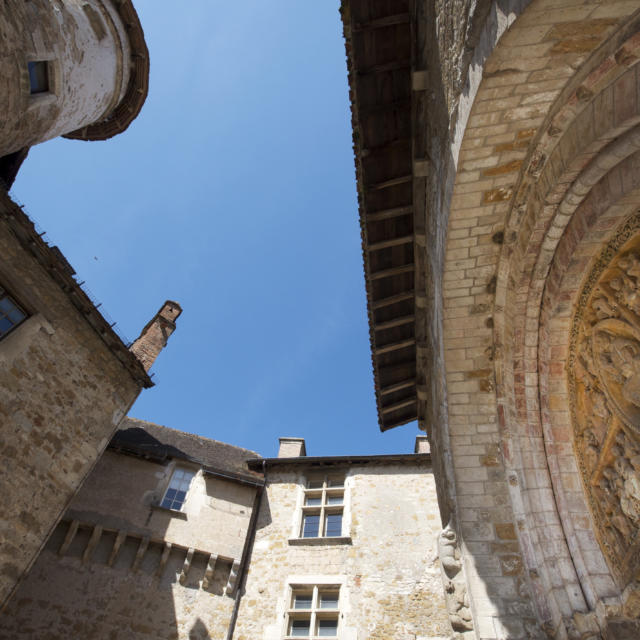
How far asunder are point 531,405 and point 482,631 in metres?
1.99

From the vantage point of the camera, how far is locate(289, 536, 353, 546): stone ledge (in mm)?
9836

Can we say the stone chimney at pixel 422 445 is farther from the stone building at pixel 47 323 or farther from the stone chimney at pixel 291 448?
the stone building at pixel 47 323

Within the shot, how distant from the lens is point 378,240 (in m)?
5.81

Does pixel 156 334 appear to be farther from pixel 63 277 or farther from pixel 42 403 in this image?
pixel 42 403

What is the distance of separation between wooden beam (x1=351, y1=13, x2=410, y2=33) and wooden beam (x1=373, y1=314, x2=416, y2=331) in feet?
11.6

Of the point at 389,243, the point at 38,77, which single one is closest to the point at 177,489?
the point at 389,243

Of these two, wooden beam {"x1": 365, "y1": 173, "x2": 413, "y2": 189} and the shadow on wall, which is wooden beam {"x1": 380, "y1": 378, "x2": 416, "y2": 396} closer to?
wooden beam {"x1": 365, "y1": 173, "x2": 413, "y2": 189}

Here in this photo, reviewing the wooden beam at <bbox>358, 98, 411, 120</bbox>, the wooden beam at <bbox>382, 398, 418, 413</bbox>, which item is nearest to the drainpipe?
the wooden beam at <bbox>382, 398, 418, 413</bbox>

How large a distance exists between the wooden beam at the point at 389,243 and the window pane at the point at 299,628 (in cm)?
742

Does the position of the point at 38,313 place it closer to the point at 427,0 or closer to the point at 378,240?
the point at 378,240

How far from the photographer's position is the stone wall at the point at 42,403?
21.8 ft

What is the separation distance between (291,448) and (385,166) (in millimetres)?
9482

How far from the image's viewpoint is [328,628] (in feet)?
28.9

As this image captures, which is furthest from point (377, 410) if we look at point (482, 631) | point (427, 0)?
point (427, 0)
